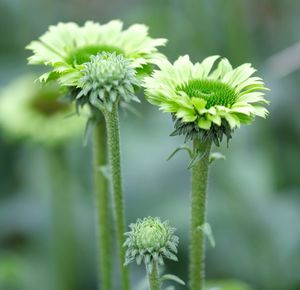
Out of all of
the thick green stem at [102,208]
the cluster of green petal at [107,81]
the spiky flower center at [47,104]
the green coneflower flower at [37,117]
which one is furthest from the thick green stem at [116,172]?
the spiky flower center at [47,104]

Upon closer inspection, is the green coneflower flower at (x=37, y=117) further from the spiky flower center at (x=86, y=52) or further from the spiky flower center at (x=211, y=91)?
the spiky flower center at (x=211, y=91)

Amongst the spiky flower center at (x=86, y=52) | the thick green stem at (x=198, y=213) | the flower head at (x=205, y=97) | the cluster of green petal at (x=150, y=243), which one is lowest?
the cluster of green petal at (x=150, y=243)

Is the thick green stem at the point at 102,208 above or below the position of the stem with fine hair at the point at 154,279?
above

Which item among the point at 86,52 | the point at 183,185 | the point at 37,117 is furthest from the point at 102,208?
the point at 183,185

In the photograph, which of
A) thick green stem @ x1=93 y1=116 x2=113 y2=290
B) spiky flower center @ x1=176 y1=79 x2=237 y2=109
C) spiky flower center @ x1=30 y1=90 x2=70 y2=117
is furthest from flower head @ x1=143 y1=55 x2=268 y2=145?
spiky flower center @ x1=30 y1=90 x2=70 y2=117

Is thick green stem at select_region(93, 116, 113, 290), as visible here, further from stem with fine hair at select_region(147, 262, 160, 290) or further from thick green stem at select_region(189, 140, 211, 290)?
stem with fine hair at select_region(147, 262, 160, 290)

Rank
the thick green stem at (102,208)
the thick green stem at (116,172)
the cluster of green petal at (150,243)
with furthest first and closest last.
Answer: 1. the thick green stem at (102,208)
2. the thick green stem at (116,172)
3. the cluster of green petal at (150,243)

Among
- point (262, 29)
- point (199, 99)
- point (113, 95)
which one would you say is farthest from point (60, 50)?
point (262, 29)

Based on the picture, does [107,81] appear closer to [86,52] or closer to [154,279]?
[86,52]
